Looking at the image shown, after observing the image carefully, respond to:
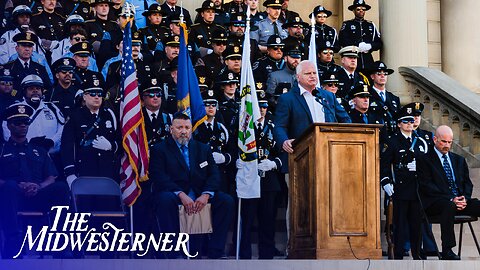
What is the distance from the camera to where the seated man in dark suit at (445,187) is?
12.7 m

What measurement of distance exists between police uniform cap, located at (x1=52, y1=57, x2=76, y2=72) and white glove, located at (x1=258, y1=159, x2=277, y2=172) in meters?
2.91

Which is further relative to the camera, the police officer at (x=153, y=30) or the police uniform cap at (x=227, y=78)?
the police officer at (x=153, y=30)

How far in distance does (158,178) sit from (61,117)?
202 centimetres

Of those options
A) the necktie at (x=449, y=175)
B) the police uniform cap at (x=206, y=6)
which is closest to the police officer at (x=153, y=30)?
the police uniform cap at (x=206, y=6)

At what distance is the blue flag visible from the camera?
14.4 meters

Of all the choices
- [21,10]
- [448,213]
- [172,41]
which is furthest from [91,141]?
[448,213]

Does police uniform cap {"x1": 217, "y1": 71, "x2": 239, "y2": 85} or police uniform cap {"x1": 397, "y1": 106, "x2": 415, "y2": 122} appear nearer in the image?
police uniform cap {"x1": 397, "y1": 106, "x2": 415, "y2": 122}

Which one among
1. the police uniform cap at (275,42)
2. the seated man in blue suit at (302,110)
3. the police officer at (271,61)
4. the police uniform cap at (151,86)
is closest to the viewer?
the seated man in blue suit at (302,110)

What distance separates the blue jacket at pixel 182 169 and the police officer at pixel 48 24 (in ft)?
13.6

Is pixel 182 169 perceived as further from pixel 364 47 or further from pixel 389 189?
pixel 364 47

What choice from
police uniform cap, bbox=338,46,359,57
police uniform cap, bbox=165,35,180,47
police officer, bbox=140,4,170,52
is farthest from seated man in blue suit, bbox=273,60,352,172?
police uniform cap, bbox=338,46,359,57

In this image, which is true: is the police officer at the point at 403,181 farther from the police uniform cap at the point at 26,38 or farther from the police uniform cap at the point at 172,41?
the police uniform cap at the point at 26,38

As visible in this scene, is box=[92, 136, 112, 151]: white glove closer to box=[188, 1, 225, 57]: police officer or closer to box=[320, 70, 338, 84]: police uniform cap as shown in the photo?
box=[320, 70, 338, 84]: police uniform cap

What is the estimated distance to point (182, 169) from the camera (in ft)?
43.7
